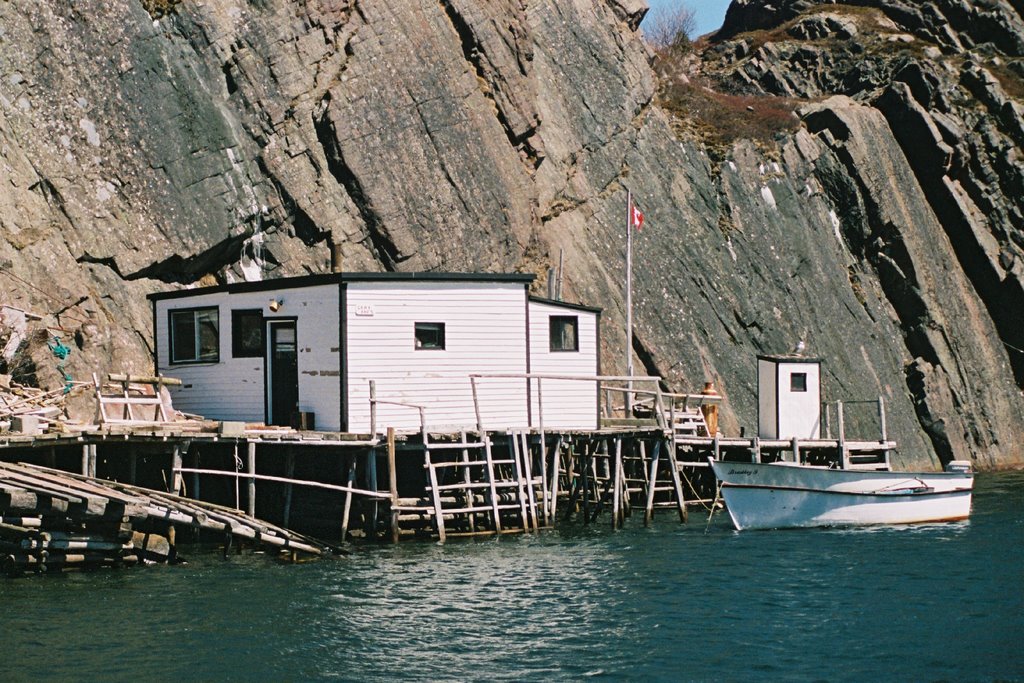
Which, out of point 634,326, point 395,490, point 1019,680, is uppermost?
point 634,326

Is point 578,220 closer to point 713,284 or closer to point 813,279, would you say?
point 713,284

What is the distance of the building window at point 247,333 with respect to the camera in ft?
123

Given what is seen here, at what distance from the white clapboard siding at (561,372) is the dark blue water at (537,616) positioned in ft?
14.5

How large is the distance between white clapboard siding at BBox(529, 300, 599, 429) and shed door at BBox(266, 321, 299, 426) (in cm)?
651

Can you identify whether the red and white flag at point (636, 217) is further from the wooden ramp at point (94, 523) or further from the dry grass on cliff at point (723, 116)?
the wooden ramp at point (94, 523)

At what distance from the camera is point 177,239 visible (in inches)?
1880

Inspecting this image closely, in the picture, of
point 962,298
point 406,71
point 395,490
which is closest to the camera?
point 395,490

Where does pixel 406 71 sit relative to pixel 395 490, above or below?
above

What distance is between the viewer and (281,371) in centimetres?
3741

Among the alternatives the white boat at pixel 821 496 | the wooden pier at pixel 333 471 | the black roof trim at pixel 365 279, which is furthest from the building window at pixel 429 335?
the white boat at pixel 821 496

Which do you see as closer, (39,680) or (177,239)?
(39,680)

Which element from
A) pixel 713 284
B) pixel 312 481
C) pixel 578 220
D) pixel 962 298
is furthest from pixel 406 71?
pixel 962 298

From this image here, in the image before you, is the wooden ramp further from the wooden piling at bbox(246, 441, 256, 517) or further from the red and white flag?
the red and white flag

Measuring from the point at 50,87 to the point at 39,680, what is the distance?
2927cm
